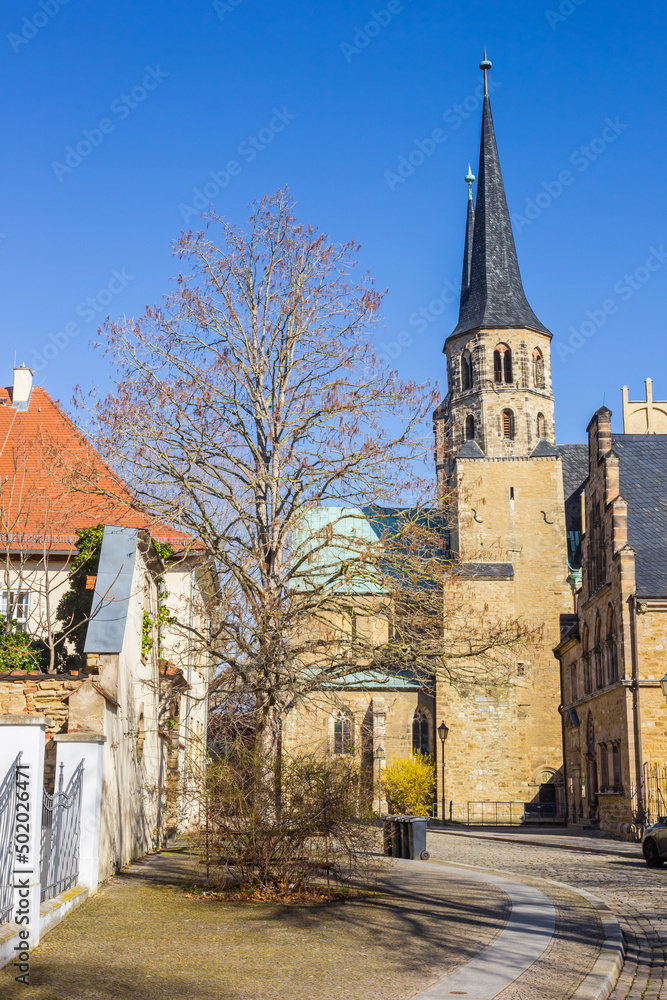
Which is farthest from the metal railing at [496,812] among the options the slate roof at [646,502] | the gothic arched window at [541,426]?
the slate roof at [646,502]

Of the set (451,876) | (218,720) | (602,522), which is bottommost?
(451,876)

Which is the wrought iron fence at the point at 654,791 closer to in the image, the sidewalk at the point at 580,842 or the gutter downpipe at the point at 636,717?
the gutter downpipe at the point at 636,717

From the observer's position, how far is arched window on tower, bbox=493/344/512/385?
53344 millimetres

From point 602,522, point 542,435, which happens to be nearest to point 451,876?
point 602,522

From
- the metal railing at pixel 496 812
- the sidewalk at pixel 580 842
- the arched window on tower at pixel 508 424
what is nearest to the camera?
the sidewalk at pixel 580 842

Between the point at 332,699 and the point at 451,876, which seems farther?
the point at 332,699

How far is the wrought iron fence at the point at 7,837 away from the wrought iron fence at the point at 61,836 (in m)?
1.13

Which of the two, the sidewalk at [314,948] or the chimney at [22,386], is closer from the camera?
the sidewalk at [314,948]

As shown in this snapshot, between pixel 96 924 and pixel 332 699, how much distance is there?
25.6 ft

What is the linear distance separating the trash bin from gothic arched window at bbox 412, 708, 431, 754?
101 feet

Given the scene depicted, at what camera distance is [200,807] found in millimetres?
11617

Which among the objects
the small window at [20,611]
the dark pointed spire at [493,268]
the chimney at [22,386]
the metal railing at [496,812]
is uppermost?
the dark pointed spire at [493,268]

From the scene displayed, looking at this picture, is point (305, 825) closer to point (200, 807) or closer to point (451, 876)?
point (200, 807)

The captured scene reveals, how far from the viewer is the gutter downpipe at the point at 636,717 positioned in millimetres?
25844
